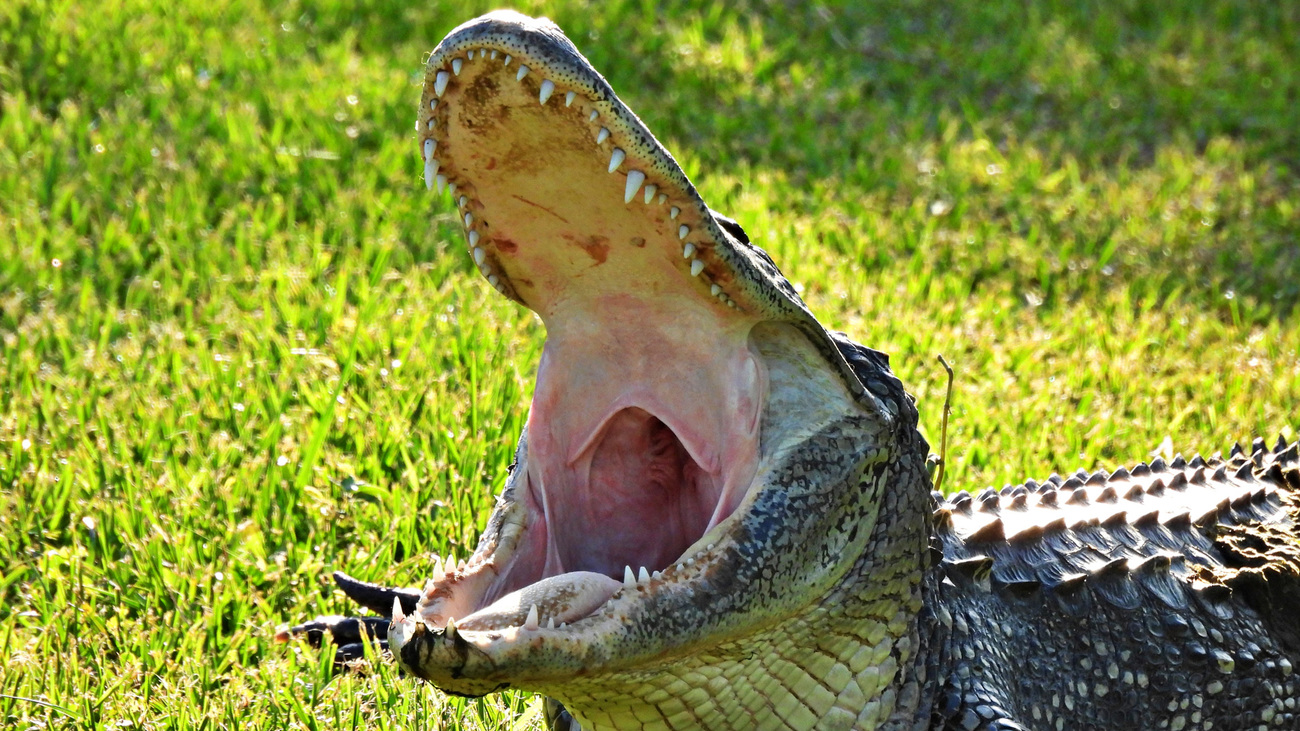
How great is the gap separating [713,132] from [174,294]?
2837 mm

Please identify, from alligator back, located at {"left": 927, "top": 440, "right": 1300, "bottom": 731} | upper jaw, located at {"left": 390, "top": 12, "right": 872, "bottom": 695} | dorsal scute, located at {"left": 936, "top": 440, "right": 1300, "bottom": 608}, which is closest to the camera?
upper jaw, located at {"left": 390, "top": 12, "right": 872, "bottom": 695}

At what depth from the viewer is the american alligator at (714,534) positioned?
2023 millimetres

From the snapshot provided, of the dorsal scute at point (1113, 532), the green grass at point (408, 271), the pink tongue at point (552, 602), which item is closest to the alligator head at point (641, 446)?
the pink tongue at point (552, 602)

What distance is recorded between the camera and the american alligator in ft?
6.64

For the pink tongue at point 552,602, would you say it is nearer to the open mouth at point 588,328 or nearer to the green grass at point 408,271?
Answer: the open mouth at point 588,328

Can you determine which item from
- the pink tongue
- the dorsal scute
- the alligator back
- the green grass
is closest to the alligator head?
the pink tongue

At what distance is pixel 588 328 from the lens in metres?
2.43

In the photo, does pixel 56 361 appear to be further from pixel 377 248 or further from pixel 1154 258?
pixel 1154 258

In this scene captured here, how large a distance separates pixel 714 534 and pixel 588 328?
501 mm

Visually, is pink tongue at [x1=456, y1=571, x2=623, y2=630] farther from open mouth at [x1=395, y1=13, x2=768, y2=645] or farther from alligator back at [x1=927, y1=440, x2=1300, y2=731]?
alligator back at [x1=927, y1=440, x2=1300, y2=731]

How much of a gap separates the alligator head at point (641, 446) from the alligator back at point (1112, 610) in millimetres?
232

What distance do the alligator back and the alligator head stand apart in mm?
232

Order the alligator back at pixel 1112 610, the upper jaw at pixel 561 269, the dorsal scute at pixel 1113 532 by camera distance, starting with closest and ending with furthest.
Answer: the upper jaw at pixel 561 269, the alligator back at pixel 1112 610, the dorsal scute at pixel 1113 532

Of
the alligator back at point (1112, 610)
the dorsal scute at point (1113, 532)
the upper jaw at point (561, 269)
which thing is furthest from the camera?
the dorsal scute at point (1113, 532)
